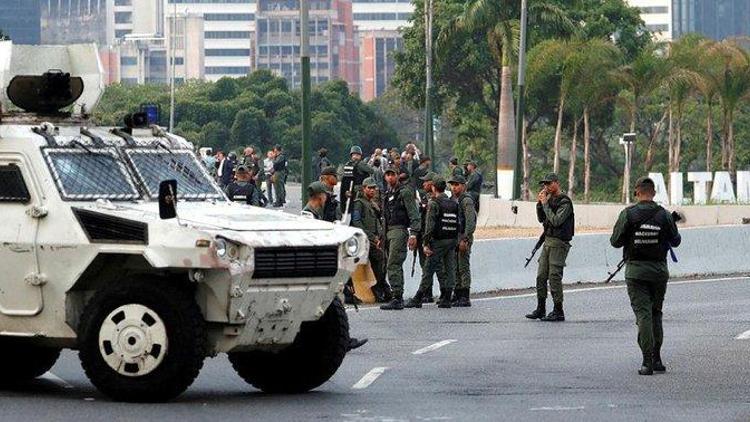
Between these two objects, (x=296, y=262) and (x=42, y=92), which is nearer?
(x=296, y=262)

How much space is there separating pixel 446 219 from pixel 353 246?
11.5 meters

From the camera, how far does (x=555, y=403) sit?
1554 centimetres

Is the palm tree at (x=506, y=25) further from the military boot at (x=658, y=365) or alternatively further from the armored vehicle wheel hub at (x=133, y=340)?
the armored vehicle wheel hub at (x=133, y=340)

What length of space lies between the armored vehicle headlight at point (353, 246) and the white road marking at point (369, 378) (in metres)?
1.64

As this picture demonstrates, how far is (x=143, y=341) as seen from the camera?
15008 mm

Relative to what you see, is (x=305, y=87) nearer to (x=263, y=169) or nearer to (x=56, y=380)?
(x=56, y=380)

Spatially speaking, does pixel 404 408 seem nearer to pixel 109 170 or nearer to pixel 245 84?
pixel 109 170

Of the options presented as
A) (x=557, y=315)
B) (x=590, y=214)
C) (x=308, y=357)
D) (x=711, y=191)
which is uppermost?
(x=308, y=357)

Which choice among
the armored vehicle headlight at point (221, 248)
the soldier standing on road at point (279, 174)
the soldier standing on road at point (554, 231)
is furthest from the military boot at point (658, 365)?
the soldier standing on road at point (279, 174)

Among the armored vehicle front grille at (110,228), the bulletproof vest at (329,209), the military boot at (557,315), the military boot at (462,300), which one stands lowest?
the military boot at (462,300)

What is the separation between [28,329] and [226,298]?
174 cm

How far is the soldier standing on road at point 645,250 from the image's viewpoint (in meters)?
18.3

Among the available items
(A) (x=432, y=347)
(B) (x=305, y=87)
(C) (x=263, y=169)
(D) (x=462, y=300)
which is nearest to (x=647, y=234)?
(A) (x=432, y=347)

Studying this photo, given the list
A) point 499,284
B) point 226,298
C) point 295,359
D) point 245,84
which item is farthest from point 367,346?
point 245,84
